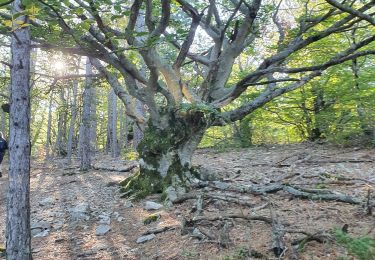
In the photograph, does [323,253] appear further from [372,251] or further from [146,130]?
[146,130]

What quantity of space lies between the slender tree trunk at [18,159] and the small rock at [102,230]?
1.86 meters

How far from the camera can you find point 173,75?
7.98 metres

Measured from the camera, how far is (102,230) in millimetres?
6238

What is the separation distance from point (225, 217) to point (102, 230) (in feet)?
8.04

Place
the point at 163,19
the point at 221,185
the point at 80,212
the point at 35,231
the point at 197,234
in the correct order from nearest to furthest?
the point at 197,234
the point at 163,19
the point at 35,231
the point at 80,212
the point at 221,185

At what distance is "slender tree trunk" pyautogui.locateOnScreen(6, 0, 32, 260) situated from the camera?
426 cm

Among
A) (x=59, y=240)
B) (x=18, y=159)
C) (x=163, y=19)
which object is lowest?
(x=59, y=240)

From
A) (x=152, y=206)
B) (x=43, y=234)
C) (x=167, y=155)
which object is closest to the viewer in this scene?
(x=43, y=234)

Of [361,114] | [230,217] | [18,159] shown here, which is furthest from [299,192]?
[361,114]

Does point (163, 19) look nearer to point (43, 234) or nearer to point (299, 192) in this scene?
point (299, 192)

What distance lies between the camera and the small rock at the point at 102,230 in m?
6.13

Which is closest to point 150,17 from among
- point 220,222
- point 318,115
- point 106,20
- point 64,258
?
point 106,20

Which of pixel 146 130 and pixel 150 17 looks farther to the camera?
pixel 146 130

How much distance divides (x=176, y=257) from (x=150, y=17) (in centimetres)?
425
